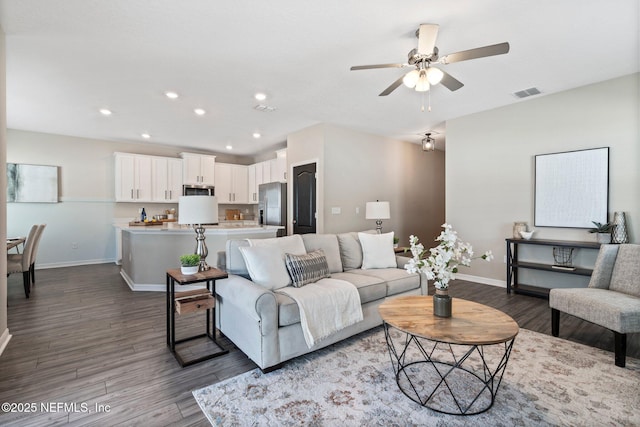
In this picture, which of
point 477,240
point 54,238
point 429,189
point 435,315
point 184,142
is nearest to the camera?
point 435,315

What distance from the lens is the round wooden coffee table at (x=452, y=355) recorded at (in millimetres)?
1724

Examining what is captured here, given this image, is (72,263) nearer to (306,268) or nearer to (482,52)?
(306,268)

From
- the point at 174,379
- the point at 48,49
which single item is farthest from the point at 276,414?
the point at 48,49

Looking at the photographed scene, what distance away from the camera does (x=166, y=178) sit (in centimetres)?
699

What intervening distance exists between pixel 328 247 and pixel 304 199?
96.1 inches

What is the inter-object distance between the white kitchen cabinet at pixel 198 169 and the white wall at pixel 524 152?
558 cm

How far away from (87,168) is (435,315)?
7.46 meters

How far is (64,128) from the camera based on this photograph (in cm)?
561

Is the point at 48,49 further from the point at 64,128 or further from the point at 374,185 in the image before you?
the point at 374,185

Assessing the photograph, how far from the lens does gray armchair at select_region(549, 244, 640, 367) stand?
226 centimetres

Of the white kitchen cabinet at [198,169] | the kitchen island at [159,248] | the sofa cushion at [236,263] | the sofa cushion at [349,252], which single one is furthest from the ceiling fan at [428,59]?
the white kitchen cabinet at [198,169]

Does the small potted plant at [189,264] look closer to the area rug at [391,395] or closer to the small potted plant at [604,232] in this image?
the area rug at [391,395]

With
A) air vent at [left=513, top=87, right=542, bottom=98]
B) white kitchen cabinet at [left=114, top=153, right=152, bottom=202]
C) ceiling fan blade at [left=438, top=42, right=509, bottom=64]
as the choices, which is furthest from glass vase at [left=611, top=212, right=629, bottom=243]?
white kitchen cabinet at [left=114, top=153, right=152, bottom=202]

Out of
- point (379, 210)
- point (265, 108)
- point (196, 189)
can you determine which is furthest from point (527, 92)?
point (196, 189)
